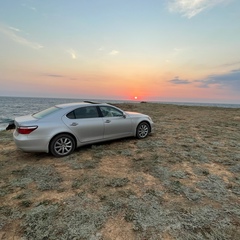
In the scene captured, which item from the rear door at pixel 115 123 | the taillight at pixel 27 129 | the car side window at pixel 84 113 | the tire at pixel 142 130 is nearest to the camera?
the taillight at pixel 27 129

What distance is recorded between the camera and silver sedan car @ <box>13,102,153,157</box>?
538 centimetres

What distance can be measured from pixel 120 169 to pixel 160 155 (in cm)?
149

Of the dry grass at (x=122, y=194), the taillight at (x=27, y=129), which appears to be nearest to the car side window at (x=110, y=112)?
the dry grass at (x=122, y=194)

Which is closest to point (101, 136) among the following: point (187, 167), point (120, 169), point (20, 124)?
point (120, 169)

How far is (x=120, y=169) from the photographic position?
192 inches

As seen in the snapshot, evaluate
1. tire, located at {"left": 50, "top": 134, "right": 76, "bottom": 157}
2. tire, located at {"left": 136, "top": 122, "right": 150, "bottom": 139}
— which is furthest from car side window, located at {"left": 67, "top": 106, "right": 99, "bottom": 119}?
tire, located at {"left": 136, "top": 122, "right": 150, "bottom": 139}

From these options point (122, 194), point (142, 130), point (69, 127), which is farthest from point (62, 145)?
point (142, 130)

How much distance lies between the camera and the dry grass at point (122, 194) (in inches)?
110

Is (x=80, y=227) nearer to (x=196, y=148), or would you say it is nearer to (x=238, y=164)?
(x=238, y=164)

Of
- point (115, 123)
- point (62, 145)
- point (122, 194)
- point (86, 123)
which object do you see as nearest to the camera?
point (122, 194)

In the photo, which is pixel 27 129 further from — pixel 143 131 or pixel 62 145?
pixel 143 131

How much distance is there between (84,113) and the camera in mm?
6277

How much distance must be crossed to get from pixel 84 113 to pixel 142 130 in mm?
2513

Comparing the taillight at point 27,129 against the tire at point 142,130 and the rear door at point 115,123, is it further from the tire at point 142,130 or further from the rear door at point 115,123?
the tire at point 142,130
